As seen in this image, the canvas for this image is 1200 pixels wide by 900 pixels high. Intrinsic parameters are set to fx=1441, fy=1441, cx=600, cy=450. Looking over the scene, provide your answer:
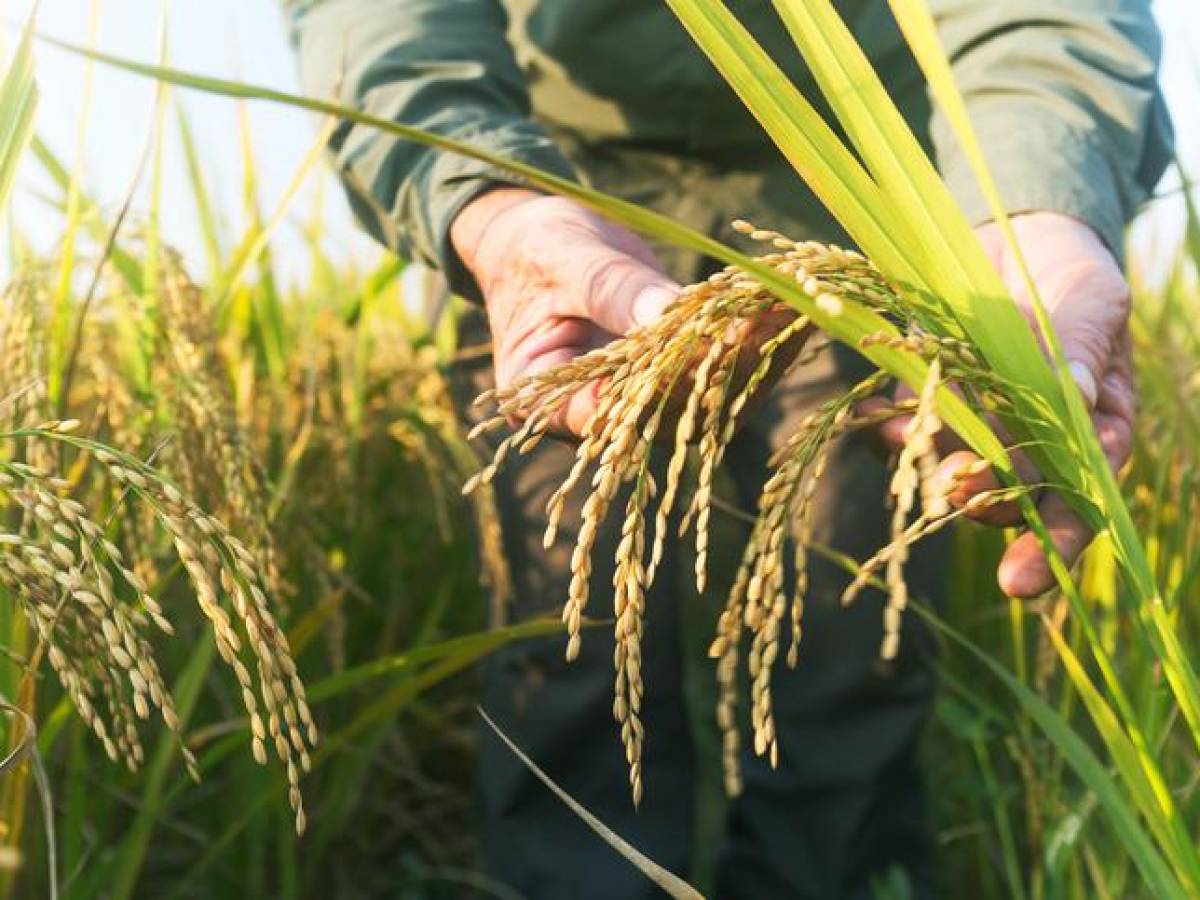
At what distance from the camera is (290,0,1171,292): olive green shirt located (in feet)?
5.64

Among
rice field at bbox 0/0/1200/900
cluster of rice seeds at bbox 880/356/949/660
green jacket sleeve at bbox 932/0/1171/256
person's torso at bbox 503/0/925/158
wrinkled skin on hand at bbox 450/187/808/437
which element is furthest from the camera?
person's torso at bbox 503/0/925/158

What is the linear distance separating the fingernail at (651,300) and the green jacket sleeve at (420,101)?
0.43 meters

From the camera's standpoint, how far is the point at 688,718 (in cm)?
267

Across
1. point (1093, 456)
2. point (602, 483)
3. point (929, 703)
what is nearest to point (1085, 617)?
point (1093, 456)

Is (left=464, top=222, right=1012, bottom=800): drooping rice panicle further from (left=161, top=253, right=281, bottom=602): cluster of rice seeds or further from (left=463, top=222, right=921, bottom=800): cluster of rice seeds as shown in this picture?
(left=161, top=253, right=281, bottom=602): cluster of rice seeds

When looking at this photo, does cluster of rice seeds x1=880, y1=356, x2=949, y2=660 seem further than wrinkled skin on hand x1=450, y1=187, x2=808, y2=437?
No

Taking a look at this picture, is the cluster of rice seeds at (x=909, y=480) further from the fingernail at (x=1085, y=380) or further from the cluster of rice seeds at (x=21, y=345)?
the cluster of rice seeds at (x=21, y=345)

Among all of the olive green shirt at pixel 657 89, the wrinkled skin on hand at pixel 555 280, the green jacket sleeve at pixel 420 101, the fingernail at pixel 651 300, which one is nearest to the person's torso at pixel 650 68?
the olive green shirt at pixel 657 89

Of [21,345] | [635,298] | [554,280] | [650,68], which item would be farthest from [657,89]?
[21,345]

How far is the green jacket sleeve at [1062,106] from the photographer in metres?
1.64

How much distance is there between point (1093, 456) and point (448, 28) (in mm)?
1258

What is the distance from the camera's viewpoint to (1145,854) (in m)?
1.11

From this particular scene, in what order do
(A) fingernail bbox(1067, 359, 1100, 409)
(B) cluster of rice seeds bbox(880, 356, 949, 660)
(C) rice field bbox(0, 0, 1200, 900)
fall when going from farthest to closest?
(A) fingernail bbox(1067, 359, 1100, 409)
(C) rice field bbox(0, 0, 1200, 900)
(B) cluster of rice seeds bbox(880, 356, 949, 660)

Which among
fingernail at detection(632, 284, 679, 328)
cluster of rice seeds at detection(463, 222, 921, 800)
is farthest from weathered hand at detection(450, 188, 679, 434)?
cluster of rice seeds at detection(463, 222, 921, 800)
